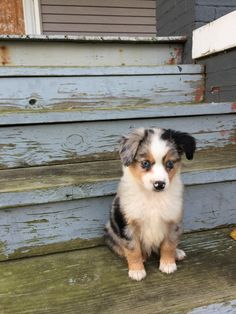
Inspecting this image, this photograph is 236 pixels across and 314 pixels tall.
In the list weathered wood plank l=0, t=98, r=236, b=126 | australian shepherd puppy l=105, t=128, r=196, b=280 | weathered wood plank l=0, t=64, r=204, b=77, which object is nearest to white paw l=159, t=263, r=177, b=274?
australian shepherd puppy l=105, t=128, r=196, b=280

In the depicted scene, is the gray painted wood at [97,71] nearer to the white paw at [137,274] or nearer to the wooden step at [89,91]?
the wooden step at [89,91]

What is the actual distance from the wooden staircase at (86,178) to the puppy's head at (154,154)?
309 millimetres

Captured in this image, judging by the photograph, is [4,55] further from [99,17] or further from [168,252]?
[99,17]

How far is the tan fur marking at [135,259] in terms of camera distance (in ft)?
5.70

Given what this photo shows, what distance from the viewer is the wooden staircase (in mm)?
1635

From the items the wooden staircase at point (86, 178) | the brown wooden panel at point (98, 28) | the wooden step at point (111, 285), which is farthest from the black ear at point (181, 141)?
the brown wooden panel at point (98, 28)

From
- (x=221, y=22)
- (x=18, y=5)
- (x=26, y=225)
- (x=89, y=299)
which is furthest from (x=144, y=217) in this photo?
(x=18, y=5)

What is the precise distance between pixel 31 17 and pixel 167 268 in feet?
16.9

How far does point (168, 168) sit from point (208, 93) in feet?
4.66

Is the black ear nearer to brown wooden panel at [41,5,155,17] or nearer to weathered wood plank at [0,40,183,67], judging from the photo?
weathered wood plank at [0,40,183,67]

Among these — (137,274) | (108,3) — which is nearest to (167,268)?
(137,274)

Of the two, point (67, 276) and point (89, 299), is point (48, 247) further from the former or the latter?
point (89, 299)

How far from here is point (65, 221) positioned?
1952 mm

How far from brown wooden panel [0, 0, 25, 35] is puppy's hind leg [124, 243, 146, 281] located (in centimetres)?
517
